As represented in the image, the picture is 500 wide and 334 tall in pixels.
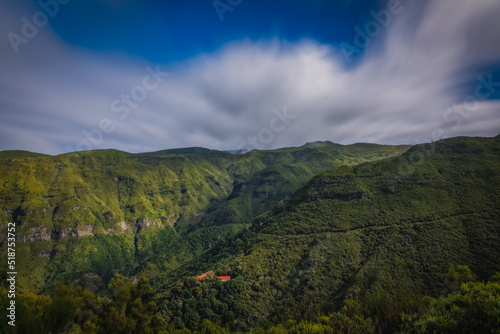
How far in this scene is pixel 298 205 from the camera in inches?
4375

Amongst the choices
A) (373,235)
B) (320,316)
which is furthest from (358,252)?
(320,316)

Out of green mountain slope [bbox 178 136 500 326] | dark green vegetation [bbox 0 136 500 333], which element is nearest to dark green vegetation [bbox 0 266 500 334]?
dark green vegetation [bbox 0 136 500 333]

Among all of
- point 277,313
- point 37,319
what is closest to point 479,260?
point 277,313

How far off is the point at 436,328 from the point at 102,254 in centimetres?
23700

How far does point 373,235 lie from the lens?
267 feet

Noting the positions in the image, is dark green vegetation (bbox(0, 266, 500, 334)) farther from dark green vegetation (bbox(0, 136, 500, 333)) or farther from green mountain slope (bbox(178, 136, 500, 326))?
green mountain slope (bbox(178, 136, 500, 326))

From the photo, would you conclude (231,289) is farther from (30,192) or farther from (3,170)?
(3,170)

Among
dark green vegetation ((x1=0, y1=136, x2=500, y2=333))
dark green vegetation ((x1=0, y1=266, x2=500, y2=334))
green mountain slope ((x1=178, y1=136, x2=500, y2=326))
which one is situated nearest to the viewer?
dark green vegetation ((x1=0, y1=266, x2=500, y2=334))

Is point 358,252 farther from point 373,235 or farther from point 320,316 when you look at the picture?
point 320,316

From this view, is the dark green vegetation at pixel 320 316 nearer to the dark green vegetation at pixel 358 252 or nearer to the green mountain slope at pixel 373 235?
the dark green vegetation at pixel 358 252

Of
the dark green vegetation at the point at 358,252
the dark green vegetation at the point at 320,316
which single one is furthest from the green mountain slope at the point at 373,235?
the dark green vegetation at the point at 320,316

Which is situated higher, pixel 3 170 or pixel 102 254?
pixel 3 170

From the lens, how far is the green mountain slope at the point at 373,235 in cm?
6438

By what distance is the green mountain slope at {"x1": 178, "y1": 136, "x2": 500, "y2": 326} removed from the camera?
211 ft
